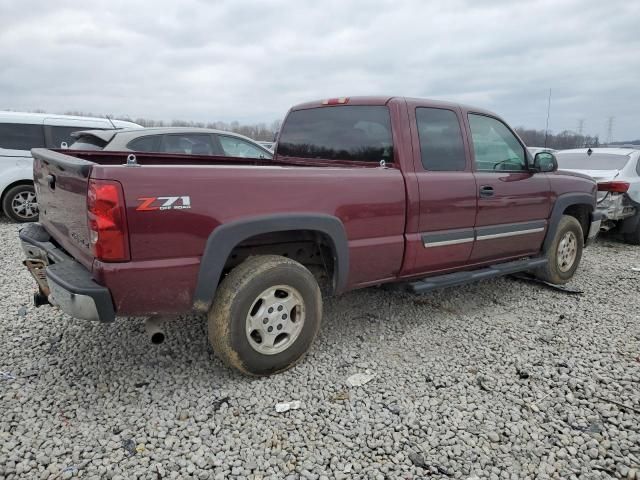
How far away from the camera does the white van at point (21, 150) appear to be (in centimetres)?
753

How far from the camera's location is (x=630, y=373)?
3.18 m

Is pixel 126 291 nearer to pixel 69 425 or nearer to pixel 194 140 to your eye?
pixel 69 425

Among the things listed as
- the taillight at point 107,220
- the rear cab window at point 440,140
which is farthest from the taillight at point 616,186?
the taillight at point 107,220

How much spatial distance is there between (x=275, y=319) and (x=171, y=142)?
4.61 m

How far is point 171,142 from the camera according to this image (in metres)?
6.70

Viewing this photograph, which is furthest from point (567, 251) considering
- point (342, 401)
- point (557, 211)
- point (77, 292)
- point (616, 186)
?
point (77, 292)

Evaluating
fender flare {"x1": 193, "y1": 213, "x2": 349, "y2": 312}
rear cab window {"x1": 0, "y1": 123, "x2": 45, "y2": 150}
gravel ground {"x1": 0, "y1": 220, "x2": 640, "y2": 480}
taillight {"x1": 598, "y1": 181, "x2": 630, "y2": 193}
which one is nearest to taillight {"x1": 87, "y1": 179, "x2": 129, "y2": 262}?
fender flare {"x1": 193, "y1": 213, "x2": 349, "y2": 312}

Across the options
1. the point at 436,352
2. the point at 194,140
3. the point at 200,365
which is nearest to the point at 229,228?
the point at 200,365

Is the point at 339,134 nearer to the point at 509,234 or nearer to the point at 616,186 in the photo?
the point at 509,234

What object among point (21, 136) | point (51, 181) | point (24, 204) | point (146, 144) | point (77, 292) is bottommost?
point (24, 204)

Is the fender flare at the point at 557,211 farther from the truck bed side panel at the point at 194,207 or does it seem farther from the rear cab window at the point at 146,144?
the rear cab window at the point at 146,144

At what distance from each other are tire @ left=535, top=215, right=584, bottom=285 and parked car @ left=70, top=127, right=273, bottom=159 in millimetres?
3571

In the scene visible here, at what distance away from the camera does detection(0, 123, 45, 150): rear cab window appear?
7.54m

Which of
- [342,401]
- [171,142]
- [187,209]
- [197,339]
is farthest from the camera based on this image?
[171,142]
